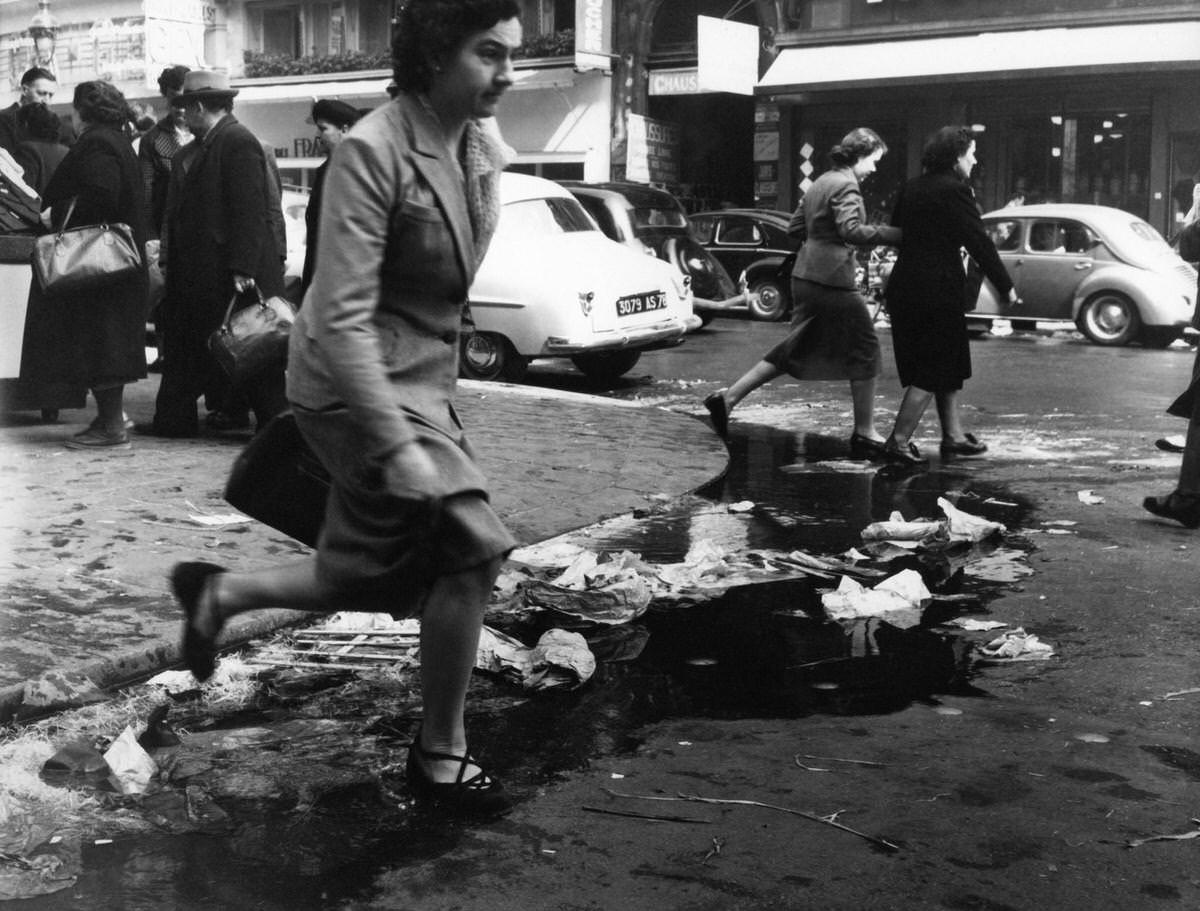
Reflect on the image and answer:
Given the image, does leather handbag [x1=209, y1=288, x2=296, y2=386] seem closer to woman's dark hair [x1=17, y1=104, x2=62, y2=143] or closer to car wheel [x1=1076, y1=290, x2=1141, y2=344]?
woman's dark hair [x1=17, y1=104, x2=62, y2=143]

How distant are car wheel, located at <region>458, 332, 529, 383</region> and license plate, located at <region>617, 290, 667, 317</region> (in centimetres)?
90

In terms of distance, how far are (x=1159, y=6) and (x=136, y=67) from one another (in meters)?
25.5

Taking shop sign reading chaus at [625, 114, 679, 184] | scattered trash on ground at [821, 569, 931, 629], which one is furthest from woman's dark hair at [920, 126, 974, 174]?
shop sign reading chaus at [625, 114, 679, 184]

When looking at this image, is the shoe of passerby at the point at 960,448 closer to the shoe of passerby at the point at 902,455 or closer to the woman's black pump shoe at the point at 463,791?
the shoe of passerby at the point at 902,455

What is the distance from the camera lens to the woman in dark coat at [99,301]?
8586 millimetres

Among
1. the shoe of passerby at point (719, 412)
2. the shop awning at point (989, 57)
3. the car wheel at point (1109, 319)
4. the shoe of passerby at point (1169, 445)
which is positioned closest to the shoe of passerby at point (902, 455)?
the shoe of passerby at point (719, 412)

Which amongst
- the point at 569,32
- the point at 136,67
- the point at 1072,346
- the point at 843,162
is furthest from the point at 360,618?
the point at 136,67

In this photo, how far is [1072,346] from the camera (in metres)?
18.7

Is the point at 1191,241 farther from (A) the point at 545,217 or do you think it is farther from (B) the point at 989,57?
(B) the point at 989,57

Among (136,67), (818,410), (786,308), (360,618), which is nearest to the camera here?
(360,618)

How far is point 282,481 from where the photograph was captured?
388 cm

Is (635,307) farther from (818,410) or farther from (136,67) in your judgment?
(136,67)

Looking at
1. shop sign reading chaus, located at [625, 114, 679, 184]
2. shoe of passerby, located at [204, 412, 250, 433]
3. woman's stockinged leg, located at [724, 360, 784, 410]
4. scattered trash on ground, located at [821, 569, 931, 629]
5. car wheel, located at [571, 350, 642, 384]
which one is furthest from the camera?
shop sign reading chaus, located at [625, 114, 679, 184]

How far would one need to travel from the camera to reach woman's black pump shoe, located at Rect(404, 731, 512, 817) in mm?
3639
